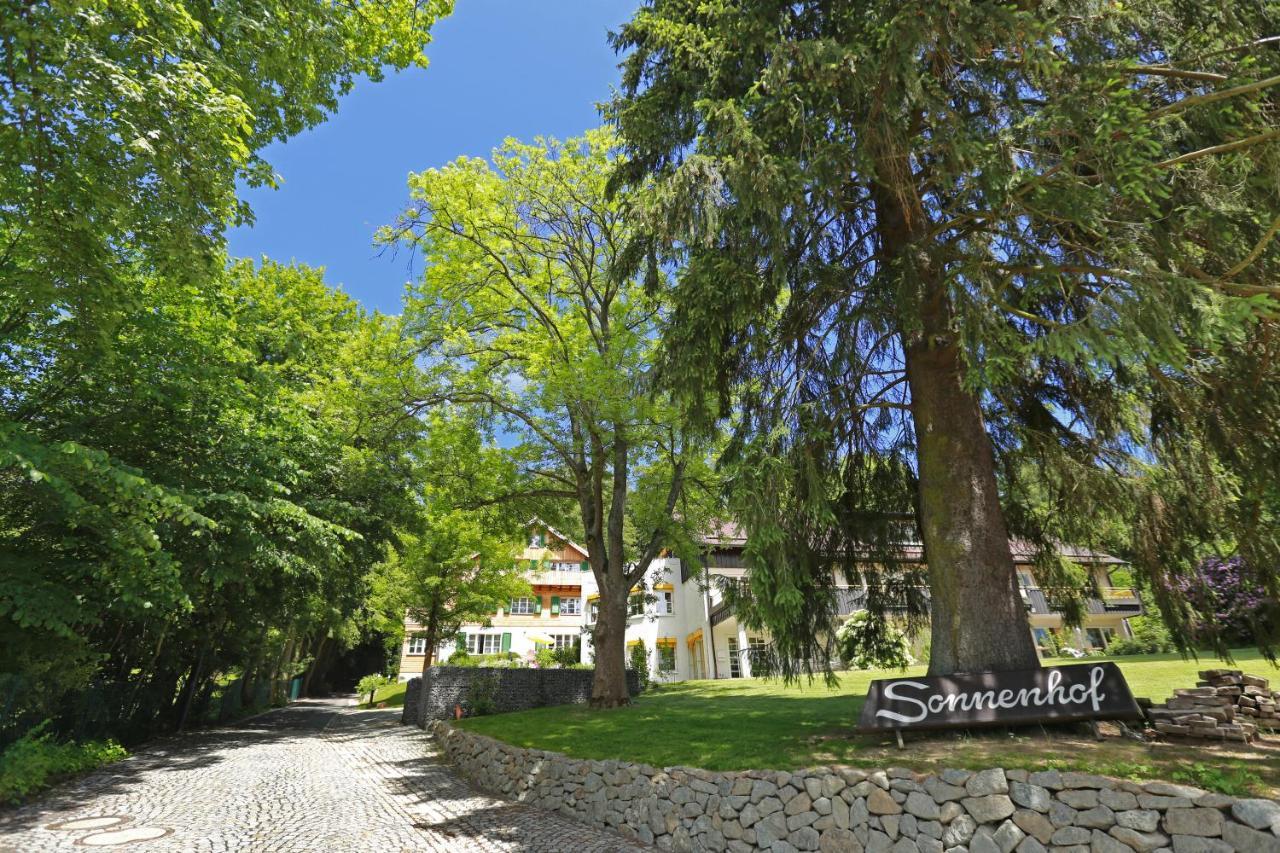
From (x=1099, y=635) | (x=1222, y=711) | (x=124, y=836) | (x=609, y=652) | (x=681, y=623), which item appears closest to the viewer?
(x=1222, y=711)

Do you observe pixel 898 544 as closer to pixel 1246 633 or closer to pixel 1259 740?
pixel 1259 740

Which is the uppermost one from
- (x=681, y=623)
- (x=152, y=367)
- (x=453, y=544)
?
(x=152, y=367)

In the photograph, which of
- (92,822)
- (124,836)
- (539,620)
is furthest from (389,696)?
(124,836)

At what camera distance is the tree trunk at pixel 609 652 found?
1444 centimetres

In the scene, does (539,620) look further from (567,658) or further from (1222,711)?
(1222,711)

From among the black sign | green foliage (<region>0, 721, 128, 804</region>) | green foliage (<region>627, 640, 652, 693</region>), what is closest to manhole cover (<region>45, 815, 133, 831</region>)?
green foliage (<region>0, 721, 128, 804</region>)

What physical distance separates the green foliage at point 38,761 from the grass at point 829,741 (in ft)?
22.1

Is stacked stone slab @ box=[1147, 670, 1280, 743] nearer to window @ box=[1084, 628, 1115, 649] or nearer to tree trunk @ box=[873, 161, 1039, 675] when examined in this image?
tree trunk @ box=[873, 161, 1039, 675]

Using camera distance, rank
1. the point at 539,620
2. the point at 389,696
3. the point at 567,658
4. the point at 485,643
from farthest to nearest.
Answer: the point at 539,620 < the point at 485,643 < the point at 389,696 < the point at 567,658

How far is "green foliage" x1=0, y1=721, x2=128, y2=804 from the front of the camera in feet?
27.2

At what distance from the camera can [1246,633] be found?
44.8 feet

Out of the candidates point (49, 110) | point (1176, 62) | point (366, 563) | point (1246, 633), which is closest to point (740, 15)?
point (1176, 62)

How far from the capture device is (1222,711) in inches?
227

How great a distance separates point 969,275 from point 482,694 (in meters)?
16.6
